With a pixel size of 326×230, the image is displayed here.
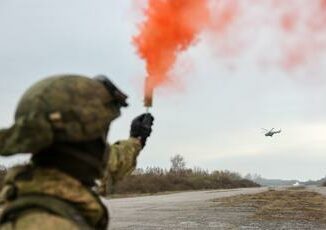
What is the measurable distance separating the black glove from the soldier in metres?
1.37

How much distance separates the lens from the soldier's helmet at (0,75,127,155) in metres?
2.27

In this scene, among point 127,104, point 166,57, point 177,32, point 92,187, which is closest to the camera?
point 92,187

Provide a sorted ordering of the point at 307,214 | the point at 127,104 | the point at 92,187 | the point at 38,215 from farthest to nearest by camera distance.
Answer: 1. the point at 307,214
2. the point at 127,104
3. the point at 92,187
4. the point at 38,215

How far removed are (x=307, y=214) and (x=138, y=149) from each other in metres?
15.6

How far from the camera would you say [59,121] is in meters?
2.30

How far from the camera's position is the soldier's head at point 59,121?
2.28 m

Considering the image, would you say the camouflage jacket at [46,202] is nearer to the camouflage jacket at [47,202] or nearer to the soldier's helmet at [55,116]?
the camouflage jacket at [47,202]

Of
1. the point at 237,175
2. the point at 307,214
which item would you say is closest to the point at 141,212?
the point at 307,214

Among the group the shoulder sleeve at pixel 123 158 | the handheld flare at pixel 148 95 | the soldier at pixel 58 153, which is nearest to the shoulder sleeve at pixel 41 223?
the soldier at pixel 58 153

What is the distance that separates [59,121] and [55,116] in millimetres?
26

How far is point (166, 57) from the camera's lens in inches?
218

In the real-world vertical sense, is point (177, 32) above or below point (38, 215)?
above

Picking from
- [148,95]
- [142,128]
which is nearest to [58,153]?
[142,128]

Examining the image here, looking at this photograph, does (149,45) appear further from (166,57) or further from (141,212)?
(141,212)
